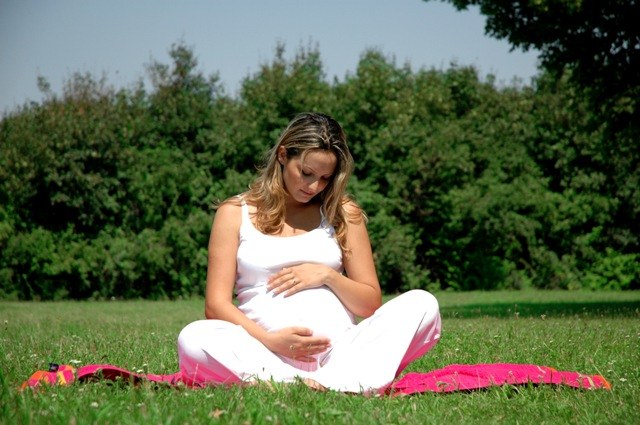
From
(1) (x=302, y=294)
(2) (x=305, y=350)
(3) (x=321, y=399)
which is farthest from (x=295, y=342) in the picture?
(3) (x=321, y=399)

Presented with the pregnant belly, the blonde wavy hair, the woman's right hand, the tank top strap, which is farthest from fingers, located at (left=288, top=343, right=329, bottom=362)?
the tank top strap

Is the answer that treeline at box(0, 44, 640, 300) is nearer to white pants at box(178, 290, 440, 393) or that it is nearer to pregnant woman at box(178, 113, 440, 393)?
pregnant woman at box(178, 113, 440, 393)

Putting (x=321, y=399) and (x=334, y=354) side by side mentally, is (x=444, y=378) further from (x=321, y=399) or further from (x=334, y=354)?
(x=321, y=399)

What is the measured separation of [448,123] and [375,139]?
122 inches

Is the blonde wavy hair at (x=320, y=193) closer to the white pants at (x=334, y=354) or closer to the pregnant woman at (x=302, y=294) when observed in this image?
the pregnant woman at (x=302, y=294)

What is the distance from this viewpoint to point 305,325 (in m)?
5.56

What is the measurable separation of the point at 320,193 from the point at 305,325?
100 cm

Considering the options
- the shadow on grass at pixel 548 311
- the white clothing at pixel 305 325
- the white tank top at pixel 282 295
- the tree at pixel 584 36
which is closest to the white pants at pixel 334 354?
the white clothing at pixel 305 325

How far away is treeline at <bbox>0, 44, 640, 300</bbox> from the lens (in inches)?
1062

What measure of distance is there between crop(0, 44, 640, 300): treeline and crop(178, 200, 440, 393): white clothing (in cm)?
2191

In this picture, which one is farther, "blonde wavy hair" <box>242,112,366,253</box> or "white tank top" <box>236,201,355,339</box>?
"blonde wavy hair" <box>242,112,366,253</box>

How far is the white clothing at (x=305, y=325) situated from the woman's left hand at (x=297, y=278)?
0.05 metres

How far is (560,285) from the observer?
31.5 m

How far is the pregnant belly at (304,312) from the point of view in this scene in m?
5.56
